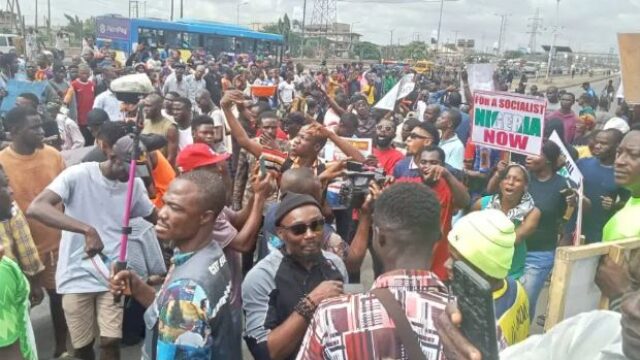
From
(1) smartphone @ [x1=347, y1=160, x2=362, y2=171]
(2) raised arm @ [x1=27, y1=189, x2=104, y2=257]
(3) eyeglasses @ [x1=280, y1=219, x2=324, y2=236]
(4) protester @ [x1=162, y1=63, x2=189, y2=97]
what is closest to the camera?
(3) eyeglasses @ [x1=280, y1=219, x2=324, y2=236]

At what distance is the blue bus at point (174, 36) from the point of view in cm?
2735

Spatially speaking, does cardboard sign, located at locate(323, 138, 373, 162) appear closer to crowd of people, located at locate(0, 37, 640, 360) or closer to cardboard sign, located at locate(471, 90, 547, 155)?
crowd of people, located at locate(0, 37, 640, 360)

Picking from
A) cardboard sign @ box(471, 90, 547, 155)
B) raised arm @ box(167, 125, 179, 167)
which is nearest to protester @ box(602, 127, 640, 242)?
cardboard sign @ box(471, 90, 547, 155)

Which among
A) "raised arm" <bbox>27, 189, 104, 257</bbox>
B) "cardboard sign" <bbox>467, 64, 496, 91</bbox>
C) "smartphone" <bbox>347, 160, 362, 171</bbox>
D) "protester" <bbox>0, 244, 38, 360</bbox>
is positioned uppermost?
"cardboard sign" <bbox>467, 64, 496, 91</bbox>

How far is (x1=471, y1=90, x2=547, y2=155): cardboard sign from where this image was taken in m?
4.99

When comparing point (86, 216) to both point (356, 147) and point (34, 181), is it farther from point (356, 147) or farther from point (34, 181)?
point (356, 147)

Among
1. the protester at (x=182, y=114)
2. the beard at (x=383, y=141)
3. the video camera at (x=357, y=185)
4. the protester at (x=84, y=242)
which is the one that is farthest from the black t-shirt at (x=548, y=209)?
the protester at (x=182, y=114)

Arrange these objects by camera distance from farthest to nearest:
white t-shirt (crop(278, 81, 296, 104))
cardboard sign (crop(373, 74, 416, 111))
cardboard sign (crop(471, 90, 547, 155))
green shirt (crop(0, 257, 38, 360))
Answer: white t-shirt (crop(278, 81, 296, 104))
cardboard sign (crop(373, 74, 416, 111))
cardboard sign (crop(471, 90, 547, 155))
green shirt (crop(0, 257, 38, 360))

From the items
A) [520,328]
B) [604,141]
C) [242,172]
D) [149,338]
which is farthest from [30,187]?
[604,141]

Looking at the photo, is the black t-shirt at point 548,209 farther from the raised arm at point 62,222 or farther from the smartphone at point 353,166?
the raised arm at point 62,222

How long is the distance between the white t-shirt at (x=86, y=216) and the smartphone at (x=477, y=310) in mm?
2563

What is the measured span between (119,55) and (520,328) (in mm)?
19996

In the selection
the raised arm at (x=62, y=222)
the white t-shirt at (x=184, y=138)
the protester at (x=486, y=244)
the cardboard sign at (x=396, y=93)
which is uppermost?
the cardboard sign at (x=396, y=93)

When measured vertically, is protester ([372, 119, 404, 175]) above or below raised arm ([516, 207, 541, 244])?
above
